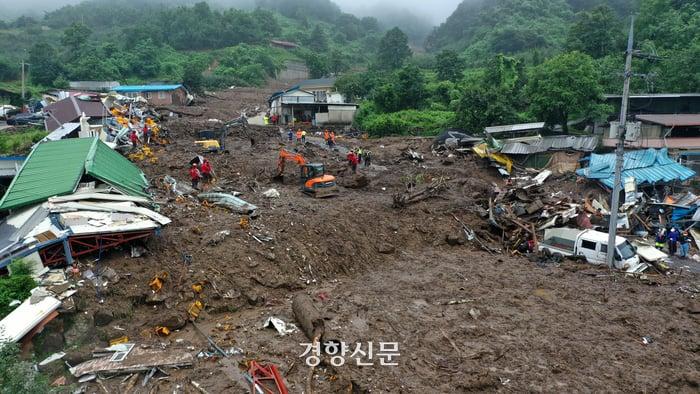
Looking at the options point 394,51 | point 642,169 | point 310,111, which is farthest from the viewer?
point 394,51

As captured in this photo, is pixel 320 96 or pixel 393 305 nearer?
pixel 393 305

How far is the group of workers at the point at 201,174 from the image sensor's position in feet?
59.4

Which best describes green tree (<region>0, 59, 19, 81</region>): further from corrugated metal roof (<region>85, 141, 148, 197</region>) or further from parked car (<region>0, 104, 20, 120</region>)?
corrugated metal roof (<region>85, 141, 148, 197</region>)

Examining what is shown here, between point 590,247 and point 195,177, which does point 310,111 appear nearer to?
point 195,177

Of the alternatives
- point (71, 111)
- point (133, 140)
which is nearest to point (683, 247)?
point (133, 140)

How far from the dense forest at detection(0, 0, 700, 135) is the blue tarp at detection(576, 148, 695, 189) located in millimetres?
3591

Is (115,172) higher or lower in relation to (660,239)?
higher

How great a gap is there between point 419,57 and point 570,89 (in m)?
53.0

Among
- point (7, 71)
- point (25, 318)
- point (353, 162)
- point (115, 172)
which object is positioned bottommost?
point (25, 318)

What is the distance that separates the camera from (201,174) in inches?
760

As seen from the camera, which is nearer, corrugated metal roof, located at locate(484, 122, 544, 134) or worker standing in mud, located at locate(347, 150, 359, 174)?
worker standing in mud, located at locate(347, 150, 359, 174)

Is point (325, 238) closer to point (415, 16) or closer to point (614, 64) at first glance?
point (614, 64)

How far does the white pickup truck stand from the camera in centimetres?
1455

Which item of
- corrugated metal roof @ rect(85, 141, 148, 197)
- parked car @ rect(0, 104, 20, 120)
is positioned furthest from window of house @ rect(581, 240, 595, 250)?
parked car @ rect(0, 104, 20, 120)
